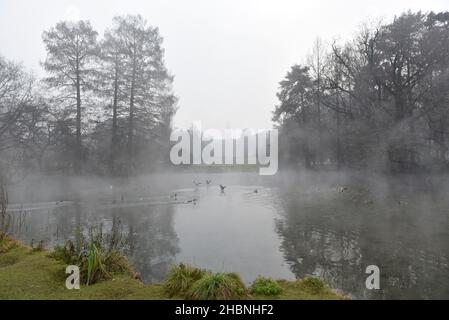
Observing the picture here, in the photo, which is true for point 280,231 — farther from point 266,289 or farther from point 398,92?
point 398,92

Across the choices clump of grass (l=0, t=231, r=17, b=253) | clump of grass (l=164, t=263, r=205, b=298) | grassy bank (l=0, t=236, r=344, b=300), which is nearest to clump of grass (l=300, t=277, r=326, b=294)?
grassy bank (l=0, t=236, r=344, b=300)

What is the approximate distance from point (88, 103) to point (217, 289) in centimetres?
2377

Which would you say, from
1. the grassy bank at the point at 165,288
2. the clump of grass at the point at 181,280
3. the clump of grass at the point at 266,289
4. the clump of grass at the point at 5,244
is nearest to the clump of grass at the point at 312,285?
the grassy bank at the point at 165,288

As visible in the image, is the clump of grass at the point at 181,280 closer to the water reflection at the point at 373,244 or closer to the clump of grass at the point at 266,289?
the clump of grass at the point at 266,289

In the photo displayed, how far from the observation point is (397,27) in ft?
85.7

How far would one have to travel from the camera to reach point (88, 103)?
82.8ft

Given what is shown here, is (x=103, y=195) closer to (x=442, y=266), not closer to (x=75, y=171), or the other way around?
(x=75, y=171)

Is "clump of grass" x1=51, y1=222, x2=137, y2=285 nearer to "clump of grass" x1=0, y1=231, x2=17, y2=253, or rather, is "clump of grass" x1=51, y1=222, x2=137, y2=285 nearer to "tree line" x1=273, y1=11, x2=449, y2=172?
"clump of grass" x1=0, y1=231, x2=17, y2=253

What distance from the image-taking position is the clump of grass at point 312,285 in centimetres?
512

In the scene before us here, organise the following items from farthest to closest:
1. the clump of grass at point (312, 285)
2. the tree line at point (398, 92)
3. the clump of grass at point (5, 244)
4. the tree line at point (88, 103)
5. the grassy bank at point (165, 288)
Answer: the tree line at point (398, 92) → the tree line at point (88, 103) → the clump of grass at point (5, 244) → the clump of grass at point (312, 285) → the grassy bank at point (165, 288)

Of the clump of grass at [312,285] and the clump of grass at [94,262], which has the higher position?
the clump of grass at [94,262]

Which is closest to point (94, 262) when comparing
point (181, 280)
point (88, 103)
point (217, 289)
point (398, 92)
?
point (181, 280)
